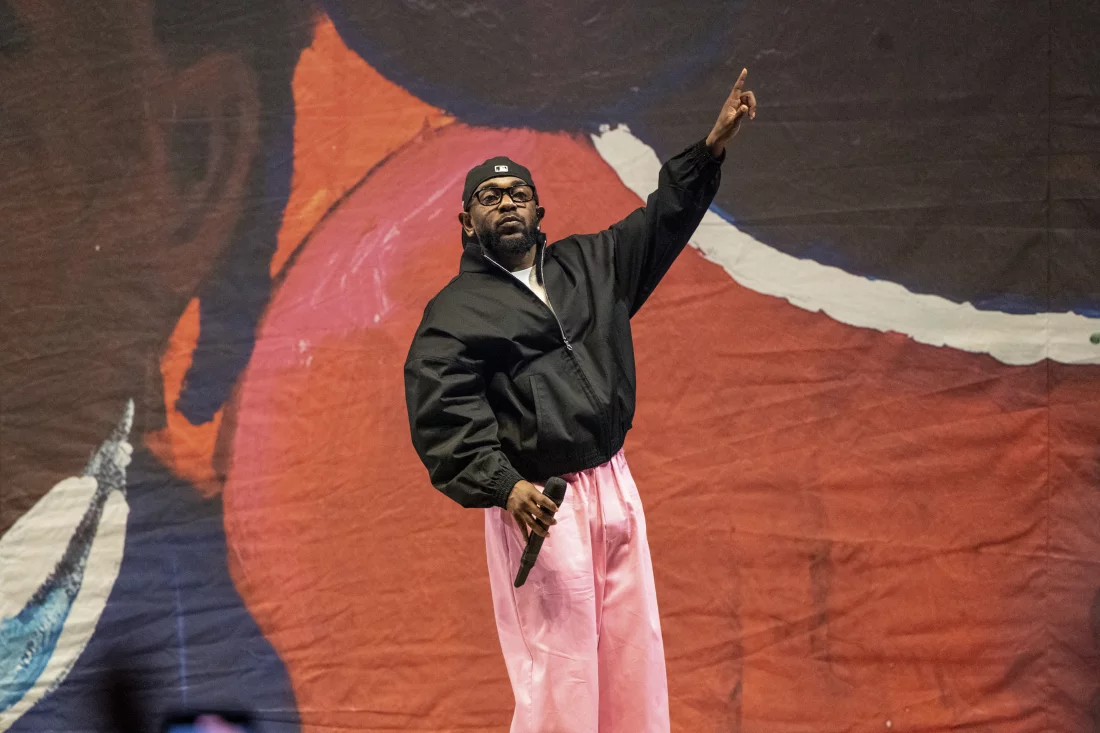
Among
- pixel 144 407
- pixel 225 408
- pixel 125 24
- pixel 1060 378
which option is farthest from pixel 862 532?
pixel 125 24

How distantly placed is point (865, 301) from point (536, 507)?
1.11 metres

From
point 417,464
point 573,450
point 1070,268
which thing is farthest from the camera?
point 417,464

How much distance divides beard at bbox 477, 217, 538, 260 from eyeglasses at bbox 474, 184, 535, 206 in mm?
46

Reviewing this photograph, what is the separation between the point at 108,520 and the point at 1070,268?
2185mm

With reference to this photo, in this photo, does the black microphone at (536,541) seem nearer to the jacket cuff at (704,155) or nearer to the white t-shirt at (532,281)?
the white t-shirt at (532,281)

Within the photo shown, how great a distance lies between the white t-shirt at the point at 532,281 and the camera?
1567 millimetres

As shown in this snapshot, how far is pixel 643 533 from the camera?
5.22 feet

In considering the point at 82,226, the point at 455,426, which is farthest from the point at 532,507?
the point at 82,226

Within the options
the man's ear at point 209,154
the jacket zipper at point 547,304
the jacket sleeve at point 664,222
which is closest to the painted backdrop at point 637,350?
the man's ear at point 209,154

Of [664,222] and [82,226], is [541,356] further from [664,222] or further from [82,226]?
[82,226]

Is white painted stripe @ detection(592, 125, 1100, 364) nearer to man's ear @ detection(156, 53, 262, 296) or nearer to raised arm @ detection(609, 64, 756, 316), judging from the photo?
raised arm @ detection(609, 64, 756, 316)

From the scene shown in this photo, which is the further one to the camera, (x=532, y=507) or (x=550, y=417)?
(x=550, y=417)

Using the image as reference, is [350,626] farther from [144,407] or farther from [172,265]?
[172,265]

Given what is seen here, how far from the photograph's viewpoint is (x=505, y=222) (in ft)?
5.16
